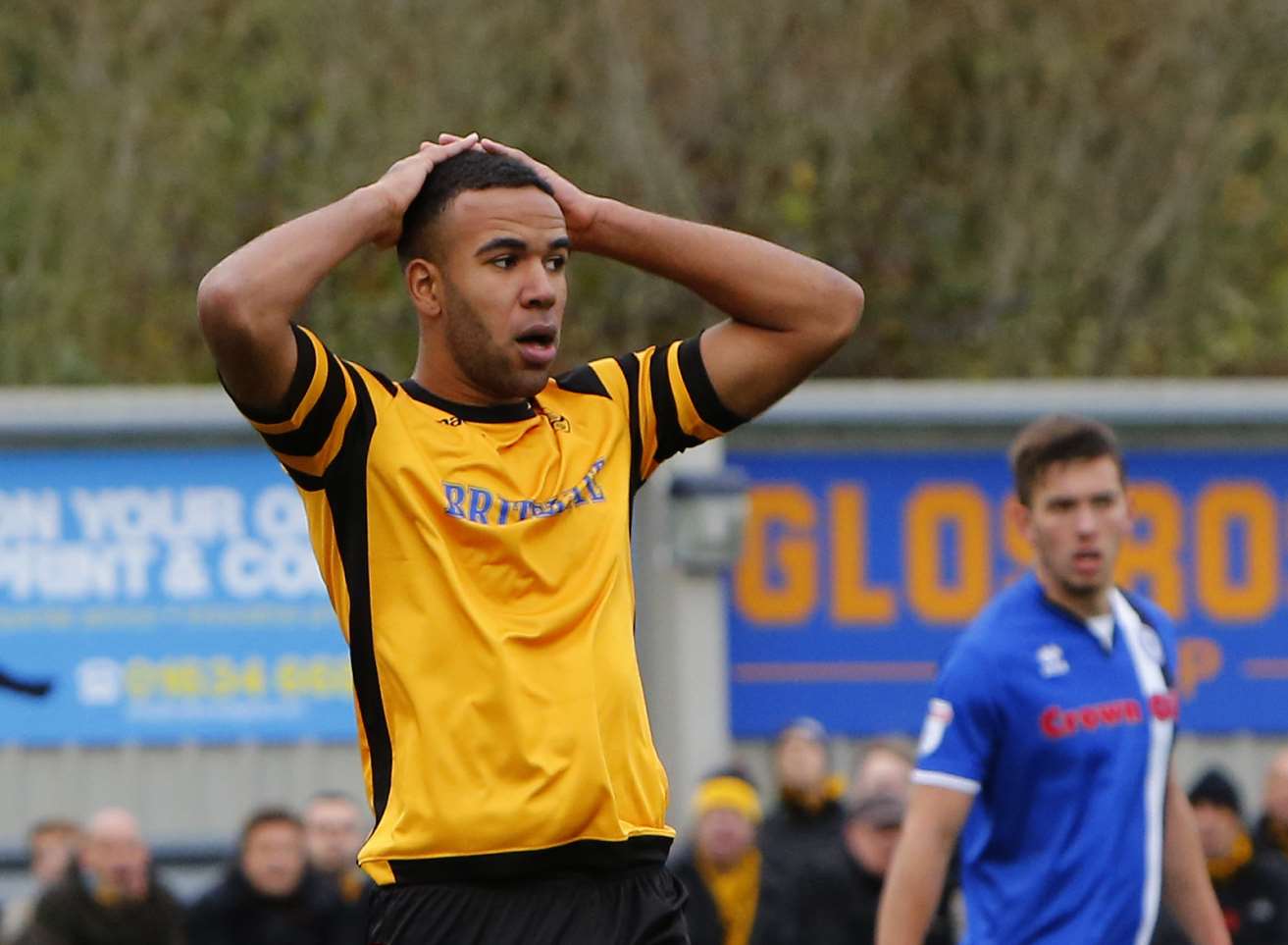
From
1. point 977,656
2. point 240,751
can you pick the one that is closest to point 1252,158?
point 240,751

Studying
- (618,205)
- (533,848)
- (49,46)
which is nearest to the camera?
(533,848)

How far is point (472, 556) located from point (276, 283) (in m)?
0.54

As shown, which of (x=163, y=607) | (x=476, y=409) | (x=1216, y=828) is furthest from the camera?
(x=163, y=607)

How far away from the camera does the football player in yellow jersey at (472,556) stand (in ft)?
14.1

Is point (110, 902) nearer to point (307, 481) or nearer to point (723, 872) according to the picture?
point (723, 872)

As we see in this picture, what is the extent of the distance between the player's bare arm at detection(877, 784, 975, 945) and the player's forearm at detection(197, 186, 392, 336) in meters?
2.17

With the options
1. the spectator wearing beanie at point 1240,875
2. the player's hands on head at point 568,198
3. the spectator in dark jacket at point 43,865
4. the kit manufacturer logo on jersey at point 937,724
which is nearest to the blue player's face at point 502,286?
the player's hands on head at point 568,198

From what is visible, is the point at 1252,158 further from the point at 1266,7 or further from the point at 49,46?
the point at 49,46

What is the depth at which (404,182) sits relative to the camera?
445 cm

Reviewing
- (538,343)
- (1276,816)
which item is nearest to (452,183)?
(538,343)

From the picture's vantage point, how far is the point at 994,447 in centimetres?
1322

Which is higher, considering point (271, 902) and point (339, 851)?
point (339, 851)

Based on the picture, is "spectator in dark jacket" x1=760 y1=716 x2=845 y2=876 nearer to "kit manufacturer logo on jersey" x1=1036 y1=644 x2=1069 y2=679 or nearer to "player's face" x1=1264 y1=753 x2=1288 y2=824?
"player's face" x1=1264 y1=753 x2=1288 y2=824

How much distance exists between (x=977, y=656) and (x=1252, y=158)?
49.0 ft
